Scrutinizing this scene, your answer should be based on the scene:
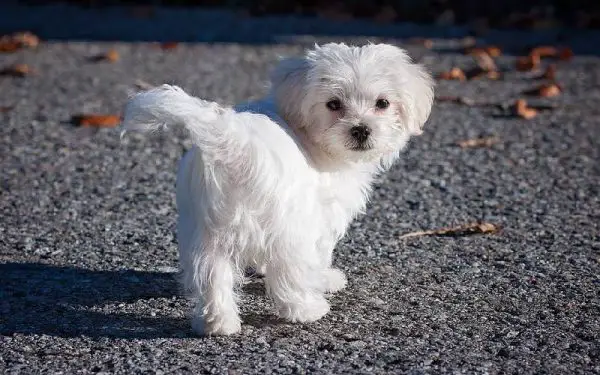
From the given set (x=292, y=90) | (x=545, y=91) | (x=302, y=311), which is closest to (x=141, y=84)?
(x=545, y=91)

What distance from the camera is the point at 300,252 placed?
423cm

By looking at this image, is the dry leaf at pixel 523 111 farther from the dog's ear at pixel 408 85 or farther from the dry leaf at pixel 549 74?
the dog's ear at pixel 408 85

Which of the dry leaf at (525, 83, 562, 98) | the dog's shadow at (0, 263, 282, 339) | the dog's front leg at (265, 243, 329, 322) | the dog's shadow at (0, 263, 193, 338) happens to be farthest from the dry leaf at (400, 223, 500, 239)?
the dry leaf at (525, 83, 562, 98)

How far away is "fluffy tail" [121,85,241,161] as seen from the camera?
3924 millimetres

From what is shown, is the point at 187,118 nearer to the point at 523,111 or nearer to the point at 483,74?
the point at 523,111

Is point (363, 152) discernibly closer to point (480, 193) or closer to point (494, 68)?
point (480, 193)

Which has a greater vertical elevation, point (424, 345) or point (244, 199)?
point (244, 199)

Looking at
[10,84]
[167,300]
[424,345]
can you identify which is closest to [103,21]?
[10,84]

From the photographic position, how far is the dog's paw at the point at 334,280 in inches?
192

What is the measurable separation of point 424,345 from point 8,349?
1.72 m

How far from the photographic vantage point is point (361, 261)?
17.7 ft

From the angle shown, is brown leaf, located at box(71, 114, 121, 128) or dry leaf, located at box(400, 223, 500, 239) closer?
dry leaf, located at box(400, 223, 500, 239)

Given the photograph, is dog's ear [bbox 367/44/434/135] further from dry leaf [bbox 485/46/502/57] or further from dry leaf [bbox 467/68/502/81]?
dry leaf [bbox 485/46/502/57]

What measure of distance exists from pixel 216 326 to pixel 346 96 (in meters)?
1.17
